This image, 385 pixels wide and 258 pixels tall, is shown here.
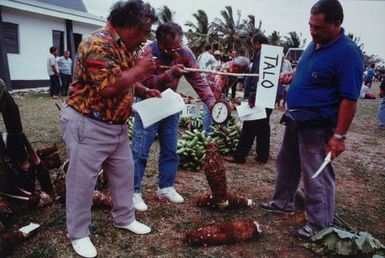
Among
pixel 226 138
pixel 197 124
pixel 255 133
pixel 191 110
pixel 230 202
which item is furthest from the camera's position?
pixel 197 124

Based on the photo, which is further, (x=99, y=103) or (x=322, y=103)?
(x=322, y=103)

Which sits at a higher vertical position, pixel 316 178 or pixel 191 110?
pixel 191 110

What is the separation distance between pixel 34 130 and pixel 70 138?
5.12 meters

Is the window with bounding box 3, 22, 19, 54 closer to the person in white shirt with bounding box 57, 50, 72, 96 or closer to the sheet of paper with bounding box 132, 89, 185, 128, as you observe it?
the person in white shirt with bounding box 57, 50, 72, 96

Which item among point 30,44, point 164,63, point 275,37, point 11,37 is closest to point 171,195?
point 164,63

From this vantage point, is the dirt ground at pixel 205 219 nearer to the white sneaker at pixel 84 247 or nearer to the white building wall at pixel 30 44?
the white sneaker at pixel 84 247

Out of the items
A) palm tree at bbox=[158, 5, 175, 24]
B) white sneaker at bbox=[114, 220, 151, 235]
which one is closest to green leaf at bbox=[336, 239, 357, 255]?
white sneaker at bbox=[114, 220, 151, 235]

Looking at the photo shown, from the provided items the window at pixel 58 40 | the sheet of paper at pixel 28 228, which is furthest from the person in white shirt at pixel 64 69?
the sheet of paper at pixel 28 228

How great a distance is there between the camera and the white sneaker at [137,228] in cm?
300

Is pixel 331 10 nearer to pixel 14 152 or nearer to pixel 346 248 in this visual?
pixel 346 248

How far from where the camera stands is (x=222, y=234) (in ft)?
9.36

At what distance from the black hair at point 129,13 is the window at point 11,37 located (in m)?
12.4

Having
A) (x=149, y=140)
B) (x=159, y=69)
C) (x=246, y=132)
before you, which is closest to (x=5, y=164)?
(x=149, y=140)

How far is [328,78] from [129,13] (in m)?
1.58
